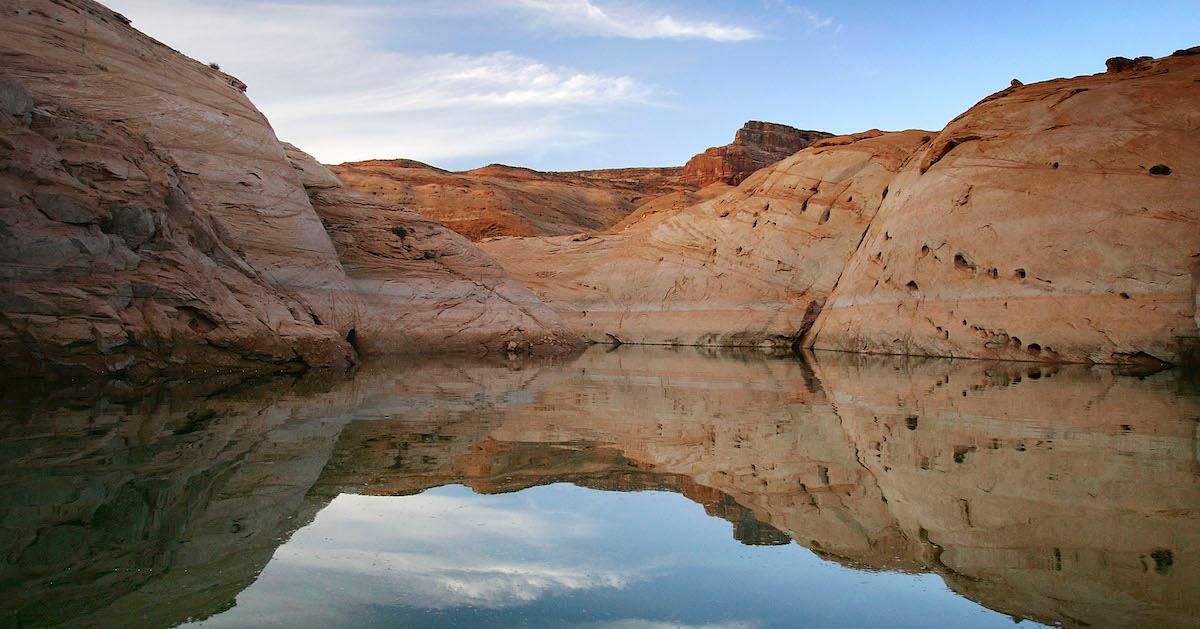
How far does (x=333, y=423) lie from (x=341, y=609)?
3761mm

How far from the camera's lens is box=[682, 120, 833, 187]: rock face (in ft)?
177

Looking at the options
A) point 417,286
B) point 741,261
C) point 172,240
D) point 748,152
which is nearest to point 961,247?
point 741,261

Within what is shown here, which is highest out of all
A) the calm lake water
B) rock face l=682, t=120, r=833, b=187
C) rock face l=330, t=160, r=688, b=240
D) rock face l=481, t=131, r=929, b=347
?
rock face l=682, t=120, r=833, b=187

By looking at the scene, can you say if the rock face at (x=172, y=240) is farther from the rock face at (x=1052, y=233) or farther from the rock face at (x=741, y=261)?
the rock face at (x=1052, y=233)

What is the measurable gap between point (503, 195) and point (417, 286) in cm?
2527

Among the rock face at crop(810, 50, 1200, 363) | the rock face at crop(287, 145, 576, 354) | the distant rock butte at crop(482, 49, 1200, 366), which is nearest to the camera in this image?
the rock face at crop(810, 50, 1200, 363)

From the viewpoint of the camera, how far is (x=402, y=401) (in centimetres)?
770

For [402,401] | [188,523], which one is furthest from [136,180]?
[188,523]

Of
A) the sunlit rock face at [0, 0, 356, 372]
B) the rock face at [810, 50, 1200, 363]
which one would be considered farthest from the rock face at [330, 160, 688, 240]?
the rock face at [810, 50, 1200, 363]

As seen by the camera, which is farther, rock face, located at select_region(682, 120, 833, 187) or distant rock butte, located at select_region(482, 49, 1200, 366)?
rock face, located at select_region(682, 120, 833, 187)

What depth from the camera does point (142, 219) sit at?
382 inches

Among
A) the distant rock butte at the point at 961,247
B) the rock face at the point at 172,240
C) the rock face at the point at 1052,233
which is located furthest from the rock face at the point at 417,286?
the rock face at the point at 1052,233

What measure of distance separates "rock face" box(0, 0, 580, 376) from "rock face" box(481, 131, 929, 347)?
3312 millimetres

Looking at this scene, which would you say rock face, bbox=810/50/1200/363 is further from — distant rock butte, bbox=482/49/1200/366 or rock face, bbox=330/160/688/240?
rock face, bbox=330/160/688/240
